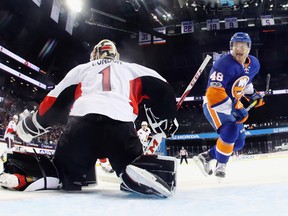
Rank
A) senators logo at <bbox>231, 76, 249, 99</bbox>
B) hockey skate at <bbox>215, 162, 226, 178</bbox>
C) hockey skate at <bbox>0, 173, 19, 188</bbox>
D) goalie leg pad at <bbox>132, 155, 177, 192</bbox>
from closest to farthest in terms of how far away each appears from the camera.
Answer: goalie leg pad at <bbox>132, 155, 177, 192</bbox> → hockey skate at <bbox>0, 173, 19, 188</bbox> → hockey skate at <bbox>215, 162, 226, 178</bbox> → senators logo at <bbox>231, 76, 249, 99</bbox>

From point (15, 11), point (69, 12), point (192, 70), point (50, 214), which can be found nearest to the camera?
point (50, 214)

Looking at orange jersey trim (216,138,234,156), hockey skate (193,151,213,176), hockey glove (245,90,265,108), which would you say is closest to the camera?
orange jersey trim (216,138,234,156)

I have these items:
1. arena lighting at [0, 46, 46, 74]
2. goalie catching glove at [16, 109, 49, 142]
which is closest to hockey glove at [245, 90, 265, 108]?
goalie catching glove at [16, 109, 49, 142]

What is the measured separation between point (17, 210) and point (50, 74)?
19482mm

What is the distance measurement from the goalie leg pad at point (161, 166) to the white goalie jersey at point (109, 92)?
0.21 m

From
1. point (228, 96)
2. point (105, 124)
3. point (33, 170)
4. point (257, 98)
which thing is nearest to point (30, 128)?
point (33, 170)

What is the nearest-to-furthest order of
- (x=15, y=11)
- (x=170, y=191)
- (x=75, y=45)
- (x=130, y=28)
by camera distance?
1. (x=170, y=191)
2. (x=15, y=11)
3. (x=130, y=28)
4. (x=75, y=45)

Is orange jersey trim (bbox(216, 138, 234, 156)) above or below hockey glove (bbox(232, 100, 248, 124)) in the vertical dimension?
below

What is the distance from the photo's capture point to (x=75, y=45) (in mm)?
17766

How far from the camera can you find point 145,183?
52.7 inches

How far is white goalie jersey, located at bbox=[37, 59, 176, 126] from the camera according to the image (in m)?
1.49

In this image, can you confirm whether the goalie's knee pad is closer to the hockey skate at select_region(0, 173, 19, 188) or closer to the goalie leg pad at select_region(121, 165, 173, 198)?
the hockey skate at select_region(0, 173, 19, 188)

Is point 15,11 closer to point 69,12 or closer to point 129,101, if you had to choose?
point 69,12

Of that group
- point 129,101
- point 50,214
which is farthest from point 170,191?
point 50,214
